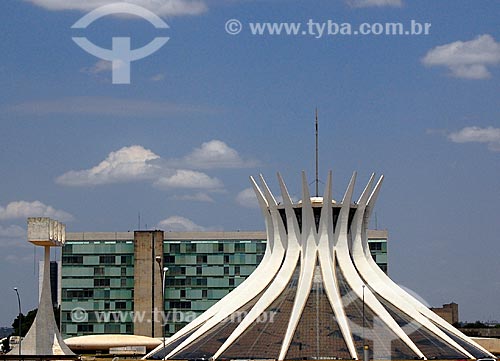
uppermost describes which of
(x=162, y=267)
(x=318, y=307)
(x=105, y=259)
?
(x=105, y=259)

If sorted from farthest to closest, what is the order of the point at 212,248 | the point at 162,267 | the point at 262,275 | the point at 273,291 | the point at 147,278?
the point at 212,248, the point at 162,267, the point at 147,278, the point at 262,275, the point at 273,291

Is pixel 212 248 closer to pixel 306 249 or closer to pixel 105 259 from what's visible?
pixel 105 259

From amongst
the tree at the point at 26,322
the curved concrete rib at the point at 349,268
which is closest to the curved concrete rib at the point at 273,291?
the curved concrete rib at the point at 349,268

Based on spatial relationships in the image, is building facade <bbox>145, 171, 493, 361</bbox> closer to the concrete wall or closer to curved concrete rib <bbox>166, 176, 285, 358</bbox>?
curved concrete rib <bbox>166, 176, 285, 358</bbox>

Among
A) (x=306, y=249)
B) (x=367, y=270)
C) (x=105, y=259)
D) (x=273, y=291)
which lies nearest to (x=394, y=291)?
(x=367, y=270)

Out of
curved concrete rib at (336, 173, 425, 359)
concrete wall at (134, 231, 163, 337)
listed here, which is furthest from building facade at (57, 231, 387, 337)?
curved concrete rib at (336, 173, 425, 359)

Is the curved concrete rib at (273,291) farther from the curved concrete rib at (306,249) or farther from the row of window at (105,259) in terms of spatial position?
the row of window at (105,259)

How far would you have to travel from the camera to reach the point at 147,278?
129m

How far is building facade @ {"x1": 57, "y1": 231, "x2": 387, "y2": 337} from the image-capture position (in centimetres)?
13100

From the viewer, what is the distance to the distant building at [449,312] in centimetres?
14588

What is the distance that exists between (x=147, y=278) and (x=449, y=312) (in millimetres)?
41220

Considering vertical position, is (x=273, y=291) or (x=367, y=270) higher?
(x=367, y=270)

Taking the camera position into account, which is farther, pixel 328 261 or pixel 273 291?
pixel 328 261

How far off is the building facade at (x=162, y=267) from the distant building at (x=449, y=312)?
18.5 meters
